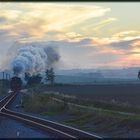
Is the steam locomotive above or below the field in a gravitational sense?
above

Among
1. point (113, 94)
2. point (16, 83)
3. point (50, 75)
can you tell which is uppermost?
point (50, 75)

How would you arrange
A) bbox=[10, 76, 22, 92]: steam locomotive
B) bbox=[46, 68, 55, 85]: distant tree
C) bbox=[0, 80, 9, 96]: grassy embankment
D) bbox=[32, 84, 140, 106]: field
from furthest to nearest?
bbox=[46, 68, 55, 85]: distant tree
bbox=[0, 80, 9, 96]: grassy embankment
bbox=[10, 76, 22, 92]: steam locomotive
bbox=[32, 84, 140, 106]: field

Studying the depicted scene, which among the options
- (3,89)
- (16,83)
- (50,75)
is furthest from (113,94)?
(50,75)

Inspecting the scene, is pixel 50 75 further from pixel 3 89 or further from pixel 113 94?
pixel 113 94

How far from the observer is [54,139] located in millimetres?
17938

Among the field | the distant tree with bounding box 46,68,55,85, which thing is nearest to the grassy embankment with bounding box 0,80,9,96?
the field

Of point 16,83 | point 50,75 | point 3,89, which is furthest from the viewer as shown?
point 50,75

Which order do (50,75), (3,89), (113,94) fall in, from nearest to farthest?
(113,94), (3,89), (50,75)

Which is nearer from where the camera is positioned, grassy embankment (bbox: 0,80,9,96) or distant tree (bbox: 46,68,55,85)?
grassy embankment (bbox: 0,80,9,96)

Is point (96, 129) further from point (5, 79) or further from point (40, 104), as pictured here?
point (5, 79)

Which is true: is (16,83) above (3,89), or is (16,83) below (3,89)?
above

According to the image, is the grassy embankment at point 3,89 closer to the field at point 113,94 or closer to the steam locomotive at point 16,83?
the steam locomotive at point 16,83

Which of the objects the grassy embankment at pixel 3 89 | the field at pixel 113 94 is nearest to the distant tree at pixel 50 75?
the grassy embankment at pixel 3 89

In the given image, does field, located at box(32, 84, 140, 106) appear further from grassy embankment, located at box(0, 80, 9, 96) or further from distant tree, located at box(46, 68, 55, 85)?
distant tree, located at box(46, 68, 55, 85)
